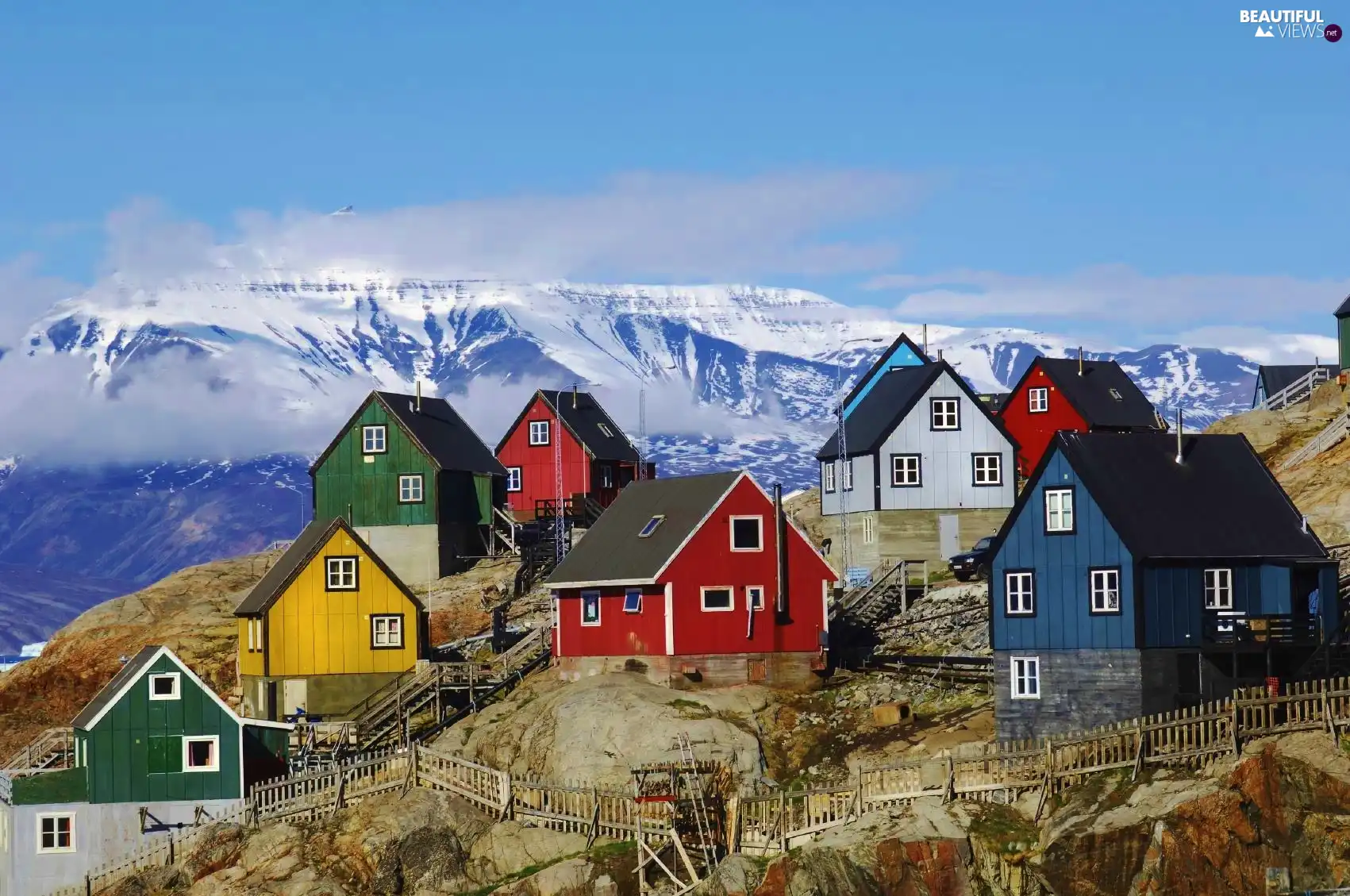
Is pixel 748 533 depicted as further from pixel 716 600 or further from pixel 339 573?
pixel 339 573

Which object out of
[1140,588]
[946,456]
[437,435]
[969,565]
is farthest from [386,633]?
[1140,588]

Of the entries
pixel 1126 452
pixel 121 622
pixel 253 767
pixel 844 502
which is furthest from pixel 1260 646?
pixel 121 622

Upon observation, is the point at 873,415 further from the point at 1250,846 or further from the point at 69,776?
the point at 1250,846

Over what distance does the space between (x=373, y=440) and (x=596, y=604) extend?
1162 inches

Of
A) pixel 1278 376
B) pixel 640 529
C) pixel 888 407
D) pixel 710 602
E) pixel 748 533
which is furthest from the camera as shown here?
pixel 1278 376

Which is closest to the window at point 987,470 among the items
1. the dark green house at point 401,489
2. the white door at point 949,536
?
the white door at point 949,536

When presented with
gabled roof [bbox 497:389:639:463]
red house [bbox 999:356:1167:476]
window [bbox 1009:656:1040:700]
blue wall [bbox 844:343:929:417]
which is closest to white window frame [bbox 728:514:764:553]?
window [bbox 1009:656:1040:700]

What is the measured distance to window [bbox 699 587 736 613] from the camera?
7800 cm

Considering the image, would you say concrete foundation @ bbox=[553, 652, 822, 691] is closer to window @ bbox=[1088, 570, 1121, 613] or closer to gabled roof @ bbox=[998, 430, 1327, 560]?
gabled roof @ bbox=[998, 430, 1327, 560]

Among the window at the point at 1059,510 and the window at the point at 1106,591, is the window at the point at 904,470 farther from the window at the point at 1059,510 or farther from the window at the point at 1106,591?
the window at the point at 1106,591

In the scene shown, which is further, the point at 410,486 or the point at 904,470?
the point at 410,486

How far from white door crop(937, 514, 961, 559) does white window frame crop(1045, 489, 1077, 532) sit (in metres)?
28.3

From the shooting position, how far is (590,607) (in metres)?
80.0

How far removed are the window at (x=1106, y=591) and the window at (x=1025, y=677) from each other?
2.26 metres
